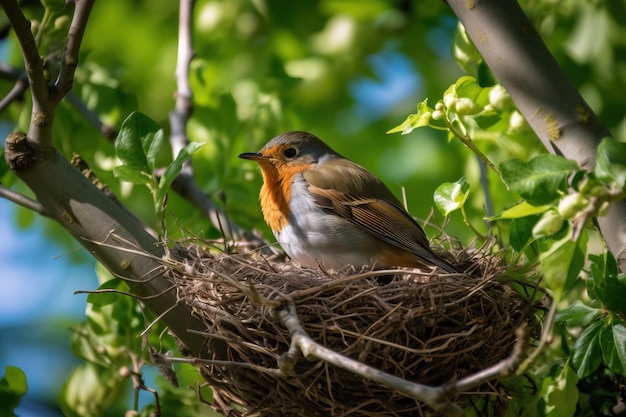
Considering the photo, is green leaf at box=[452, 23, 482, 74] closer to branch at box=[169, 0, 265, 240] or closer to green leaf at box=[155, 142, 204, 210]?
green leaf at box=[155, 142, 204, 210]

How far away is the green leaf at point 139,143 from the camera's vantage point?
3697 millimetres

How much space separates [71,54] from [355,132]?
12.4ft

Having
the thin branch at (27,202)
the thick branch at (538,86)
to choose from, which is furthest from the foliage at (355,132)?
the thin branch at (27,202)

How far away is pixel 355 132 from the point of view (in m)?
6.75

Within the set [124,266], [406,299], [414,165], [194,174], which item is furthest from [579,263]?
[414,165]

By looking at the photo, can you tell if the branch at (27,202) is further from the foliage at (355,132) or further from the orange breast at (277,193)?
the orange breast at (277,193)

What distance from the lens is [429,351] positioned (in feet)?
10.4

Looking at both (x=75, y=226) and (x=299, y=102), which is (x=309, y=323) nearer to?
Result: (x=75, y=226)

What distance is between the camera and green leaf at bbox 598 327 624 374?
3.09 m

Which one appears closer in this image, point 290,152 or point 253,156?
point 253,156

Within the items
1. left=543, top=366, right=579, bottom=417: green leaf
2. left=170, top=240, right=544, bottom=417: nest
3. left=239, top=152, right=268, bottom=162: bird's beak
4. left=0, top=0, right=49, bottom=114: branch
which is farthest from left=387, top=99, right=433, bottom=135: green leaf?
left=239, top=152, right=268, bottom=162: bird's beak

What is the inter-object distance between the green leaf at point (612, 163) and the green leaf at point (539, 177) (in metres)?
0.08

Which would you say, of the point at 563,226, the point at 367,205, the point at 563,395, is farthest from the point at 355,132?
the point at 563,226

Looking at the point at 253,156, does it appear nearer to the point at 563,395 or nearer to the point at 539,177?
the point at 563,395
